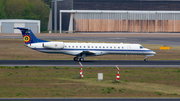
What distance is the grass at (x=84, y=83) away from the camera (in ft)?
64.0

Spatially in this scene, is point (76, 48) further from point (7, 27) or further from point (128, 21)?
point (7, 27)

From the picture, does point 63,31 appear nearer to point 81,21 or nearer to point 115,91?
point 81,21

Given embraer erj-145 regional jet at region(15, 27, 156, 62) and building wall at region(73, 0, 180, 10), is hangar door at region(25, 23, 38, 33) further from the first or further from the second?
embraer erj-145 regional jet at region(15, 27, 156, 62)

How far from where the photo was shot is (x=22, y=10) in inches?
5472

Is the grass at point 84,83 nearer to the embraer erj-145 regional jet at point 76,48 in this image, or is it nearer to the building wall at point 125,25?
the embraer erj-145 regional jet at point 76,48

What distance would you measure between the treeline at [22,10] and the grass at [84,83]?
105619mm

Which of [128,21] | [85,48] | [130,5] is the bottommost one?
[85,48]

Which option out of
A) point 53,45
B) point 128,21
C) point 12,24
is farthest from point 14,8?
point 53,45

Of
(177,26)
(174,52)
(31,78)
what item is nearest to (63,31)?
(177,26)

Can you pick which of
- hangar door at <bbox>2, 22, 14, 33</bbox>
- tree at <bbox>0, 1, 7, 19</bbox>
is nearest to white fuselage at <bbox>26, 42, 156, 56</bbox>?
hangar door at <bbox>2, 22, 14, 33</bbox>

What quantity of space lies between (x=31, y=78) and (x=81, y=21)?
79.8 metres

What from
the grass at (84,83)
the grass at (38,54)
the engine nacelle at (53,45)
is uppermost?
the engine nacelle at (53,45)

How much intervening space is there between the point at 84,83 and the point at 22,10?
12199 cm

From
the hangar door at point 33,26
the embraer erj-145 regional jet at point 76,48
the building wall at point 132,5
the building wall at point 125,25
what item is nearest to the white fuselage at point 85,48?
the embraer erj-145 regional jet at point 76,48
